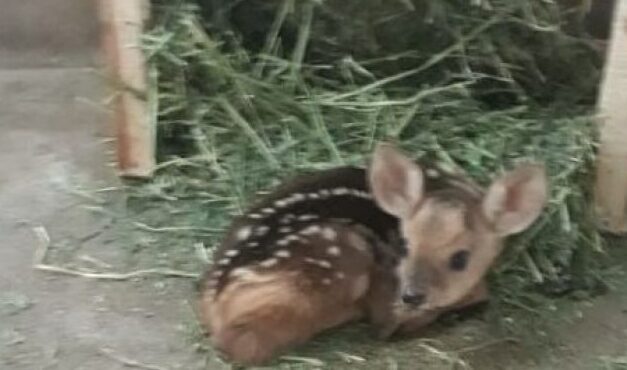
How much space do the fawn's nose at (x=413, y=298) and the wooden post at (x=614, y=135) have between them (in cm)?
57

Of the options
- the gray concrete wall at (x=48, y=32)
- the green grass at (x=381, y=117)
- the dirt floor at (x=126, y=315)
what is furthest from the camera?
the gray concrete wall at (x=48, y=32)

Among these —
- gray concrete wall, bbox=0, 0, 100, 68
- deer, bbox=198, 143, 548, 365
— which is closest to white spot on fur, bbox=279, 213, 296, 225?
deer, bbox=198, 143, 548, 365

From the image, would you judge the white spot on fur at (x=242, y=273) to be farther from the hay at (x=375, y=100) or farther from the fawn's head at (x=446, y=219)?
the hay at (x=375, y=100)

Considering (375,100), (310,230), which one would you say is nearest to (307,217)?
(310,230)

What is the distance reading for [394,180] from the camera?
85.4 inches

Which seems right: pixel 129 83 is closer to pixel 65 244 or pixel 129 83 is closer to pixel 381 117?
pixel 65 244

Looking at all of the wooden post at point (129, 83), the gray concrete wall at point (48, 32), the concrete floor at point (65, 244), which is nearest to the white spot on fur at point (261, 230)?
the concrete floor at point (65, 244)

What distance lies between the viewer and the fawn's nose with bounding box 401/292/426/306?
209 centimetres

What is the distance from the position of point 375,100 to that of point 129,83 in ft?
1.50

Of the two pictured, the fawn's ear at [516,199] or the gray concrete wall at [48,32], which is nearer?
the fawn's ear at [516,199]

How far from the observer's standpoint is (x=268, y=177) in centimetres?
252

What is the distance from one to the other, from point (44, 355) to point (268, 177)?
55 centimetres

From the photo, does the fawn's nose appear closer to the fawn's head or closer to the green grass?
the fawn's head

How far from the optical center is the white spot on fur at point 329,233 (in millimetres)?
2168
